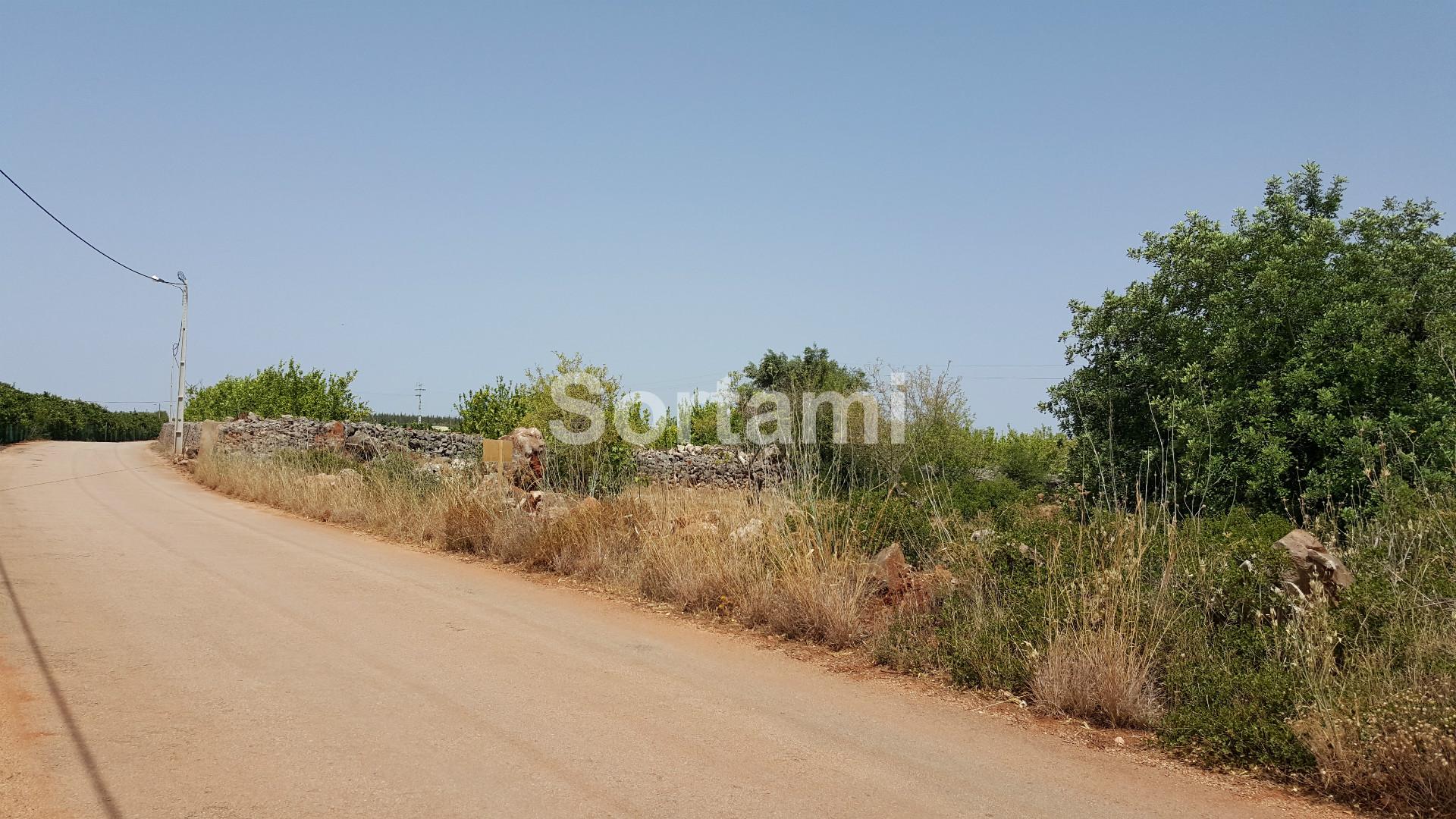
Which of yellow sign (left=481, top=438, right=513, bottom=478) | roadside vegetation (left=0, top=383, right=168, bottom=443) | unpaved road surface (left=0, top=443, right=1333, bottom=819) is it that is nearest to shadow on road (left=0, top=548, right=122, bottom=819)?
unpaved road surface (left=0, top=443, right=1333, bottom=819)

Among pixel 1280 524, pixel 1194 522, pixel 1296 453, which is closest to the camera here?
pixel 1194 522

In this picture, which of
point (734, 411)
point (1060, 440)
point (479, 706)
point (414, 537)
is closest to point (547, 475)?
point (414, 537)

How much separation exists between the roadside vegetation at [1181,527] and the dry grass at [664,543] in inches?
1.4

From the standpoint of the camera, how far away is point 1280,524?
8.24 m

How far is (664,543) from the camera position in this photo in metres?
9.86

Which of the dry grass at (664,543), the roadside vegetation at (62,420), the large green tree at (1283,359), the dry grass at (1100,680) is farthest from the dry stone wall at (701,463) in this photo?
the roadside vegetation at (62,420)

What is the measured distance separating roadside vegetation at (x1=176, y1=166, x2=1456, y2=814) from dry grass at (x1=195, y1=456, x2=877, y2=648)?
0.04 meters

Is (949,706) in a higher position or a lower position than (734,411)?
lower

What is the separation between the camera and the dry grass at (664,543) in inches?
313

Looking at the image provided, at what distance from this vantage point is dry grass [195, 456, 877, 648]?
7.95 metres

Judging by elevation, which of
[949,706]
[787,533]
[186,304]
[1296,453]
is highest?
[186,304]

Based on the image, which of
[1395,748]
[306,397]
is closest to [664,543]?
[1395,748]

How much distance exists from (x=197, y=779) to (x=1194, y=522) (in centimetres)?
739

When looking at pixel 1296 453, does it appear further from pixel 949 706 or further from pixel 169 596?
pixel 169 596
